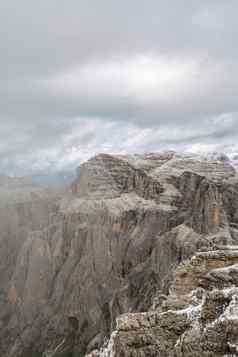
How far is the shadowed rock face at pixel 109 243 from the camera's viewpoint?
126562 mm

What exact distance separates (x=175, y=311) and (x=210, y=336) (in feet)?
12.8

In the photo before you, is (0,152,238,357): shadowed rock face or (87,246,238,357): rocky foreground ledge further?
(0,152,238,357): shadowed rock face

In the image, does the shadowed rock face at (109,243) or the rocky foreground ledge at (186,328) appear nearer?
the rocky foreground ledge at (186,328)

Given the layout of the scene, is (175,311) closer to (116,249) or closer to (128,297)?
(128,297)

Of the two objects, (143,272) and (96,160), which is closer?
(143,272)

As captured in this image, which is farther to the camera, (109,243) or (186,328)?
(109,243)

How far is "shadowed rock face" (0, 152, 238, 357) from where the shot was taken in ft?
415

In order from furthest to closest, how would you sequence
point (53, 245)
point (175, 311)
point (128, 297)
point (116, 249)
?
point (53, 245), point (116, 249), point (128, 297), point (175, 311)

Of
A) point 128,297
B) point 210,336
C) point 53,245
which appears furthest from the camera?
point 53,245

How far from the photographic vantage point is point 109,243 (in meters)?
159

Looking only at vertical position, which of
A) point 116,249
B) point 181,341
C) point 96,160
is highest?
point 96,160

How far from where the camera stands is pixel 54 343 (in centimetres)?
14350

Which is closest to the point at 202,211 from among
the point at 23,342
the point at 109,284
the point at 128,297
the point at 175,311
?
the point at 128,297

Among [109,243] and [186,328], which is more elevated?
[186,328]
